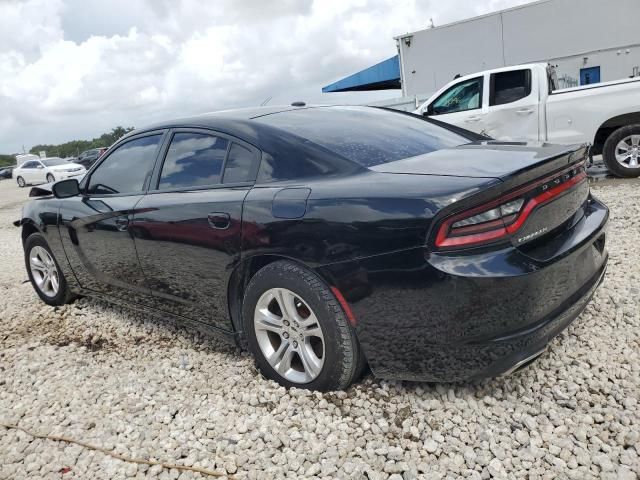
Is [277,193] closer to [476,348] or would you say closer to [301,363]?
[301,363]

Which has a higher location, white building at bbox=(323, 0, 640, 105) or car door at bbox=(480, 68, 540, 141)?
white building at bbox=(323, 0, 640, 105)

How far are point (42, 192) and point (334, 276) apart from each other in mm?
3421

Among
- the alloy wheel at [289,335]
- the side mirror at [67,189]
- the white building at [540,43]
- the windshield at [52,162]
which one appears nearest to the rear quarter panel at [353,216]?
the alloy wheel at [289,335]

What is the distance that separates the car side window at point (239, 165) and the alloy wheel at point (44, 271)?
7.77 feet

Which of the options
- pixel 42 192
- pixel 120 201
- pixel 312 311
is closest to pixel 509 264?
pixel 312 311

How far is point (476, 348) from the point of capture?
82.7 inches

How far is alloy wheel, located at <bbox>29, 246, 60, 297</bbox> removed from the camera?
4441mm

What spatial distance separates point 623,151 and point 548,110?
1172mm

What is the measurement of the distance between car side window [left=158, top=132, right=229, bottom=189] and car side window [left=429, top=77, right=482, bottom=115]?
6.11 m

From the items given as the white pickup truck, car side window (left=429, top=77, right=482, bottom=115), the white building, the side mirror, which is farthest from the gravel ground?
the white building

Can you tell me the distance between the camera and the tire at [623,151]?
286 inches

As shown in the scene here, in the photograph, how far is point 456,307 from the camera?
205 centimetres

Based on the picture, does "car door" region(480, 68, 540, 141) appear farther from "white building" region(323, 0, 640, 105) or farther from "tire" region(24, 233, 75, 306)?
"tire" region(24, 233, 75, 306)

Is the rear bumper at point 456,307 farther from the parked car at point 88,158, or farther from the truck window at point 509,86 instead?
the parked car at point 88,158
